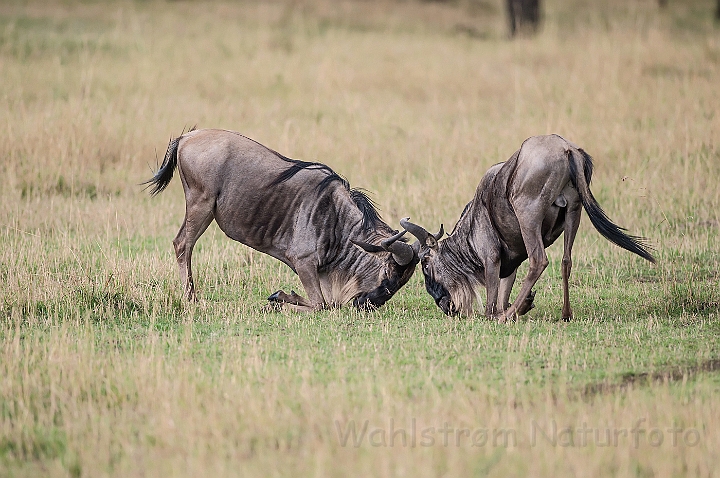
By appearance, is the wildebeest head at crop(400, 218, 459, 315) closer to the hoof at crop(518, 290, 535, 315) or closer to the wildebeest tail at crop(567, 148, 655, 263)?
the hoof at crop(518, 290, 535, 315)

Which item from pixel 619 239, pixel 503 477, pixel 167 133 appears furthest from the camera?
pixel 167 133

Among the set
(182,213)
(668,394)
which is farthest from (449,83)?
(668,394)

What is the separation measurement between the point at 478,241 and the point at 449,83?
371 inches

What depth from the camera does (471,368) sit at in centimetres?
583

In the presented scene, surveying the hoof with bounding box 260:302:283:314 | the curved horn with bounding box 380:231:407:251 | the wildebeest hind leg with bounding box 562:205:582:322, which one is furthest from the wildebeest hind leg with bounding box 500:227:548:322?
the hoof with bounding box 260:302:283:314

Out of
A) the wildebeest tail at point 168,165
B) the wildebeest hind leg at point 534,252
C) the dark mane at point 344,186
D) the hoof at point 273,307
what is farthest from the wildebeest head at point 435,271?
the wildebeest tail at point 168,165

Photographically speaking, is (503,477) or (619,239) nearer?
(503,477)

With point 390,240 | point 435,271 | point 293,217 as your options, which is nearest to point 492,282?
point 435,271

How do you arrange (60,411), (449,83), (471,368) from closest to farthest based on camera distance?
(60,411) → (471,368) → (449,83)

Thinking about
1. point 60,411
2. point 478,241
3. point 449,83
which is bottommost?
point 60,411

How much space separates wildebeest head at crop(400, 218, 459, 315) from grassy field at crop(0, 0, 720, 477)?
187 millimetres

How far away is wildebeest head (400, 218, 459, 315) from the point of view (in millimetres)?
7633

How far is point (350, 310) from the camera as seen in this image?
7645 millimetres

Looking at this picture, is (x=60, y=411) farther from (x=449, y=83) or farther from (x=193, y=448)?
(x=449, y=83)
